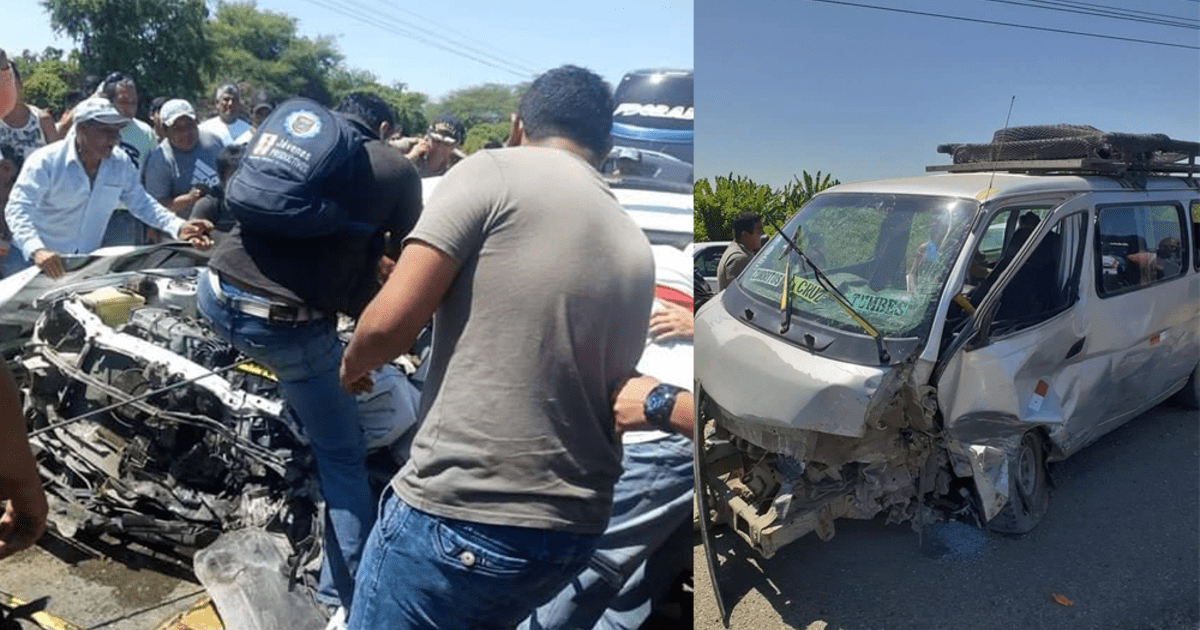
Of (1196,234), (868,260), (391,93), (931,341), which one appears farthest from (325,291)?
(1196,234)

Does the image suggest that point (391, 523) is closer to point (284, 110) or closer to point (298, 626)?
point (298, 626)

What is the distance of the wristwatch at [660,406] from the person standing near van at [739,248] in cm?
32

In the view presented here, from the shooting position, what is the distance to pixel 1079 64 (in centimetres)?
212

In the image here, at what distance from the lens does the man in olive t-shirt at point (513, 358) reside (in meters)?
1.30

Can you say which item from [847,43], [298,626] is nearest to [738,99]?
[847,43]

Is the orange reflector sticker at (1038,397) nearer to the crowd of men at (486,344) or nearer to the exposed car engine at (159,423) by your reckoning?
the crowd of men at (486,344)

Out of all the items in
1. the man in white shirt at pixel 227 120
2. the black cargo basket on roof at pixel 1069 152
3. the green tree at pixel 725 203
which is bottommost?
the green tree at pixel 725 203

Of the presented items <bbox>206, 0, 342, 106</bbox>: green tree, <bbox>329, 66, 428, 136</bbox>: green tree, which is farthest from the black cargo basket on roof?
<bbox>206, 0, 342, 106</bbox>: green tree

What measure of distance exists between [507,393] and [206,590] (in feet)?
3.44

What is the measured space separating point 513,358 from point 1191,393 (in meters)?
2.66

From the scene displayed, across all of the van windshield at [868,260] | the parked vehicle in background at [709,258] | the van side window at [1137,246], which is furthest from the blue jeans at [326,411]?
the van side window at [1137,246]

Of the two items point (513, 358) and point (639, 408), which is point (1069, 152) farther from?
point (513, 358)

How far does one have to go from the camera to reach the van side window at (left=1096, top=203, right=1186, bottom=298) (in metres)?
2.49

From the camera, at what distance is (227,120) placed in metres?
1.57
